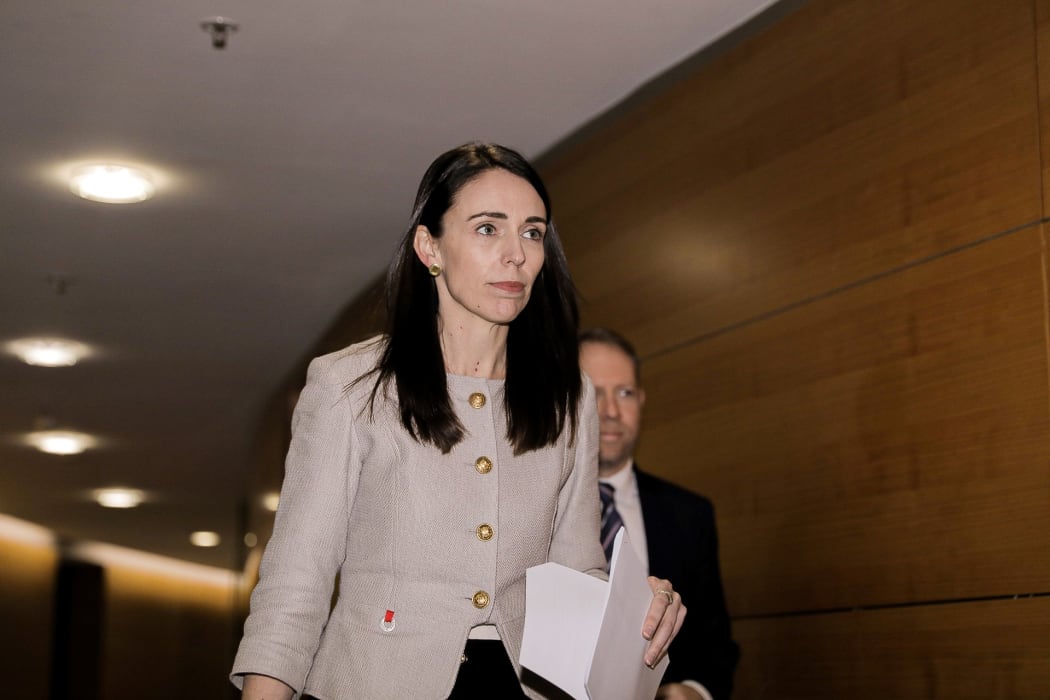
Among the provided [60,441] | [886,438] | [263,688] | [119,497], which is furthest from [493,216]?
[119,497]

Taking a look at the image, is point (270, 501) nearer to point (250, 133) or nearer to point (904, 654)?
point (250, 133)

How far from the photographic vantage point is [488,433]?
2.19 metres

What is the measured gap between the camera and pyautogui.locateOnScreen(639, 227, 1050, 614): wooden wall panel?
3.25 metres

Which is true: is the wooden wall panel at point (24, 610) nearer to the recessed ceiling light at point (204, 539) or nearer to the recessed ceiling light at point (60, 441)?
the recessed ceiling light at point (204, 539)

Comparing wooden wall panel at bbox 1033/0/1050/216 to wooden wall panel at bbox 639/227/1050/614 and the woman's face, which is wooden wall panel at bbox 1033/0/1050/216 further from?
the woman's face

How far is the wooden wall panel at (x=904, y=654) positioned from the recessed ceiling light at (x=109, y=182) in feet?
11.0

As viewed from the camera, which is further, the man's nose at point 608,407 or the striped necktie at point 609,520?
the man's nose at point 608,407

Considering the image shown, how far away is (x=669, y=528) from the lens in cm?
364

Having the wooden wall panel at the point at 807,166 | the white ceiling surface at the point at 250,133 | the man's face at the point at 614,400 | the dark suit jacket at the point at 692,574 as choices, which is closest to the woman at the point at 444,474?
the dark suit jacket at the point at 692,574

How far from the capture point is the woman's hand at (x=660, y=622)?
211 centimetres

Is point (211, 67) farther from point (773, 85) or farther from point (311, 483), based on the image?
point (311, 483)

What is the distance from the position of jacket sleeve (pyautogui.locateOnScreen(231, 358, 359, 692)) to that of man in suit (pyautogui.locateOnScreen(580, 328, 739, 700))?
1353mm

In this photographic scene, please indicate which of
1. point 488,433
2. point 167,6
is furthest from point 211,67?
point 488,433

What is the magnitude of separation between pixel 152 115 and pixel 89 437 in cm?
672
